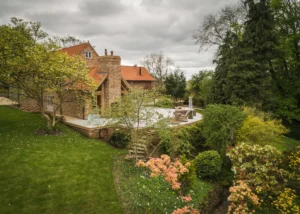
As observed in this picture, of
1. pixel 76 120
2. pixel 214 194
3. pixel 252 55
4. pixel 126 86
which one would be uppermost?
pixel 252 55

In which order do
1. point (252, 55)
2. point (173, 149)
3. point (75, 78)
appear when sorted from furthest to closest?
1. point (252, 55)
2. point (75, 78)
3. point (173, 149)

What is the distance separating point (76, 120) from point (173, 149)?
9663 mm

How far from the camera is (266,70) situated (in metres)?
22.2

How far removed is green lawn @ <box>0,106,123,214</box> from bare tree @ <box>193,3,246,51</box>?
2109 cm

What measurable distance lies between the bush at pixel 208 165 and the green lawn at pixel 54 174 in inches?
194

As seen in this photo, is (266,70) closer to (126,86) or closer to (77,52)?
(126,86)

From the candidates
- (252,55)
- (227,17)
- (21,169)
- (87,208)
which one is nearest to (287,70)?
(252,55)

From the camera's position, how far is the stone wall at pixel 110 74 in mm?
18797

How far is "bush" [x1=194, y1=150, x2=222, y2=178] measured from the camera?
10969 millimetres

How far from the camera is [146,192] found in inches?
350

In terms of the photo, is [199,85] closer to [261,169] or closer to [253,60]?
[253,60]

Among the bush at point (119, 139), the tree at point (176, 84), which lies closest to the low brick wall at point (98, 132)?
the bush at point (119, 139)

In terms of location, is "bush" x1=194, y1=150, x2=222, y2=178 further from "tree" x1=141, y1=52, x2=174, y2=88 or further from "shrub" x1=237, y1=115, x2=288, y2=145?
"tree" x1=141, y1=52, x2=174, y2=88

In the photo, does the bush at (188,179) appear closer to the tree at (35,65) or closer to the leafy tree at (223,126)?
the leafy tree at (223,126)
